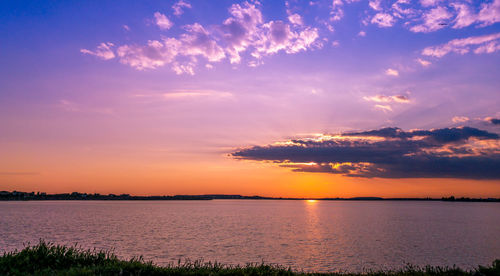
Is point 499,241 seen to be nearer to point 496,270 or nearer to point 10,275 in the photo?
point 496,270

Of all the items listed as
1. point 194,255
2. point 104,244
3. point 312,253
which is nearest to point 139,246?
point 104,244

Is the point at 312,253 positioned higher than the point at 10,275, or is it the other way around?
the point at 10,275

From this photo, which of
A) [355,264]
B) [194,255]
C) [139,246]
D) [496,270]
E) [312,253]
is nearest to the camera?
[496,270]

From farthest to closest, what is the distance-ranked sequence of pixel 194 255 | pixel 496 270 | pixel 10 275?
1. pixel 194 255
2. pixel 496 270
3. pixel 10 275

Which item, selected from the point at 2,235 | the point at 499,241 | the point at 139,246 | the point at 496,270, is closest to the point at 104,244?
the point at 139,246

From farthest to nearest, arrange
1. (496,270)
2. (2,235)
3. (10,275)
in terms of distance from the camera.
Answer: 1. (2,235)
2. (496,270)
3. (10,275)

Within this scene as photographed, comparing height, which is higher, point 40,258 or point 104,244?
point 40,258

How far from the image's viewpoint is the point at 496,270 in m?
20.4

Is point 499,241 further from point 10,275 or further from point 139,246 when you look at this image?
point 10,275

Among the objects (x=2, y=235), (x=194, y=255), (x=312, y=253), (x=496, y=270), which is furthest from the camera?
(x=2, y=235)

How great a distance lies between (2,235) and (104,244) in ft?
74.5

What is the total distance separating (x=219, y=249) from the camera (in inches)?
1876

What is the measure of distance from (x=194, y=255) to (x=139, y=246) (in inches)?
456

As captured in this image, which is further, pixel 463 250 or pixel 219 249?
pixel 463 250
